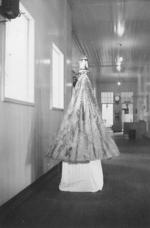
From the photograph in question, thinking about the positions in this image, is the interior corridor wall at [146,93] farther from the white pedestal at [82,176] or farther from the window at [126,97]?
the white pedestal at [82,176]

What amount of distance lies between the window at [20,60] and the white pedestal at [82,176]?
98 centimetres

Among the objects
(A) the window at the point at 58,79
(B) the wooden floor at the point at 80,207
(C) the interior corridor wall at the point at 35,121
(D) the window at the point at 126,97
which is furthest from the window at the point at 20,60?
(D) the window at the point at 126,97

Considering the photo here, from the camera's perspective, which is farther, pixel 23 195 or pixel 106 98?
pixel 106 98

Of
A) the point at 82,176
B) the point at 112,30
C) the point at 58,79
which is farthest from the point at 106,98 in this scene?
the point at 82,176

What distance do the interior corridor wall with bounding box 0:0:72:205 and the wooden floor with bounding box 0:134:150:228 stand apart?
0.55ft

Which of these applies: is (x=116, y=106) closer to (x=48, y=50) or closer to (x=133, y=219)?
(x=48, y=50)

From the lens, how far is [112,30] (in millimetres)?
8984

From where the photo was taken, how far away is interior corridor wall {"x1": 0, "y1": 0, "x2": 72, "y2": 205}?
117 inches

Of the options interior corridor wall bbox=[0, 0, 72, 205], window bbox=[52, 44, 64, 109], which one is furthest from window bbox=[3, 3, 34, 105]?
window bbox=[52, 44, 64, 109]

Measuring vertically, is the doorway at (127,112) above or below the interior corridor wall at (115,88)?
below

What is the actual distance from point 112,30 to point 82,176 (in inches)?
246

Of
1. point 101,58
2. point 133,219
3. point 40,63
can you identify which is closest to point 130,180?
point 133,219

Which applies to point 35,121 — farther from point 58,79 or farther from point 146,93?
point 146,93

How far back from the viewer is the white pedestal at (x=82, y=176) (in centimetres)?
373
